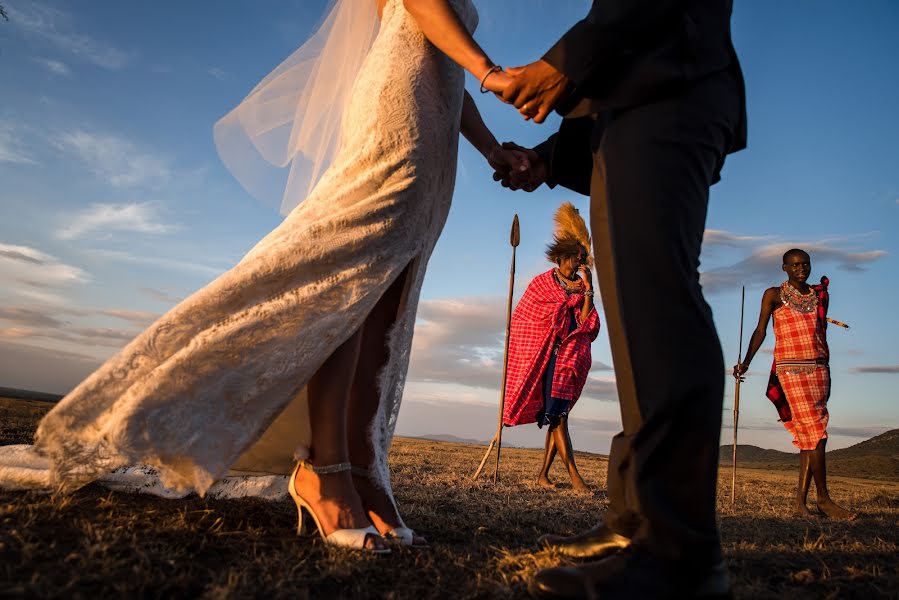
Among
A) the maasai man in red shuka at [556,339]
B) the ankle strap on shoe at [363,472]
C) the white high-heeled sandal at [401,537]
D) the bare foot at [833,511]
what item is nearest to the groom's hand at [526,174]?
the ankle strap on shoe at [363,472]

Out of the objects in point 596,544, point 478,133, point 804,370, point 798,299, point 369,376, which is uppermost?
point 798,299

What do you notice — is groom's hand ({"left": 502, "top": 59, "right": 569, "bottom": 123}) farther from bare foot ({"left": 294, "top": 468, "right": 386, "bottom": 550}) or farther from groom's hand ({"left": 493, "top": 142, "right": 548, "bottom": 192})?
bare foot ({"left": 294, "top": 468, "right": 386, "bottom": 550})

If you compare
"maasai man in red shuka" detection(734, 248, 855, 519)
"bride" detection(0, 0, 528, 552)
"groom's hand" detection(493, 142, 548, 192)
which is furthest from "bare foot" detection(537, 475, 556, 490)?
"groom's hand" detection(493, 142, 548, 192)

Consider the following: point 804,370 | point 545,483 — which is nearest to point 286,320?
point 545,483

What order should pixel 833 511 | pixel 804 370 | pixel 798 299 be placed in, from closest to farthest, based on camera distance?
pixel 833 511 → pixel 804 370 → pixel 798 299

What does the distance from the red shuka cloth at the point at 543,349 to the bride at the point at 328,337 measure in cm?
455

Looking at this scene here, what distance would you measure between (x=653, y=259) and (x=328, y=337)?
99 cm

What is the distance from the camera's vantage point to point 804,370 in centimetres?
592

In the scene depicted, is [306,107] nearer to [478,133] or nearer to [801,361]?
[478,133]

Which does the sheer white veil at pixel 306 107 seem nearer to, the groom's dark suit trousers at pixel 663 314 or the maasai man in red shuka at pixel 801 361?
the groom's dark suit trousers at pixel 663 314

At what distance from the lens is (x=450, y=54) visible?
1.99m

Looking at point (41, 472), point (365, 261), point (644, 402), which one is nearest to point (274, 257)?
point (365, 261)

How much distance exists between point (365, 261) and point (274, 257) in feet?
0.94

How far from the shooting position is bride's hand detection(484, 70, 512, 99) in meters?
1.83
